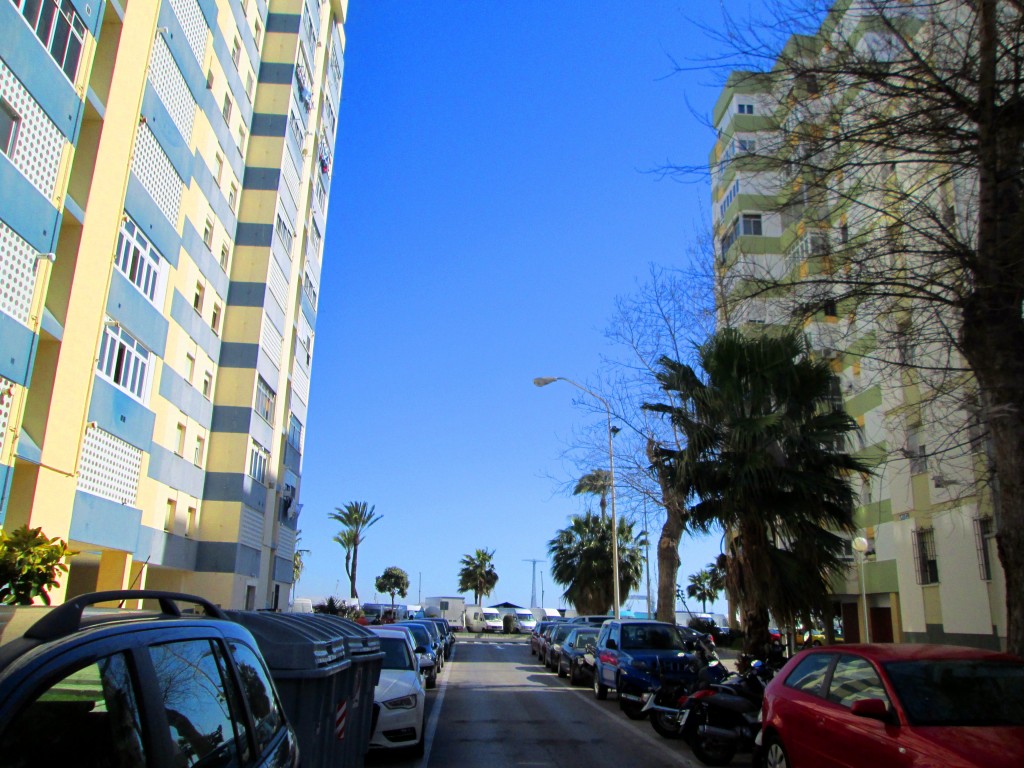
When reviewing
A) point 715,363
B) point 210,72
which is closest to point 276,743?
point 715,363

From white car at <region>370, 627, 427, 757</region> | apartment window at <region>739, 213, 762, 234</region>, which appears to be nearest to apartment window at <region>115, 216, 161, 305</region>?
white car at <region>370, 627, 427, 757</region>

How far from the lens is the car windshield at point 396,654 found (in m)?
12.3

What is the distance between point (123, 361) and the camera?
66.5ft

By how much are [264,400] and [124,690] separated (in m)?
29.2

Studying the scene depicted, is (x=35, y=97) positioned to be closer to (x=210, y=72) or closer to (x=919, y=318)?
(x=210, y=72)

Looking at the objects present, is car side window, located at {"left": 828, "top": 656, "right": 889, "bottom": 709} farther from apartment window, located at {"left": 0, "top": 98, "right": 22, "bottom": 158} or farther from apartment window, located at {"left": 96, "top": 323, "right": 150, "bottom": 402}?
apartment window, located at {"left": 96, "top": 323, "right": 150, "bottom": 402}

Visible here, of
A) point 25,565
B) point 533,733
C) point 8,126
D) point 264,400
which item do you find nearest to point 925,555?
point 533,733

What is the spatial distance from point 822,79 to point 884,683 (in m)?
6.68

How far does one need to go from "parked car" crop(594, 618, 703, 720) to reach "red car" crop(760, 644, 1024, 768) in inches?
278

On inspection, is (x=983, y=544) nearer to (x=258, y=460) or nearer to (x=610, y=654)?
(x=610, y=654)

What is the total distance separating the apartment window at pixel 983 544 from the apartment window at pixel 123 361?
67.9 ft

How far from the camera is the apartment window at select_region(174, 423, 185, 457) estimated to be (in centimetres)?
2525

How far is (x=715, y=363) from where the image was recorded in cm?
1892

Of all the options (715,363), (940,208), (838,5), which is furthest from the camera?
(715,363)
